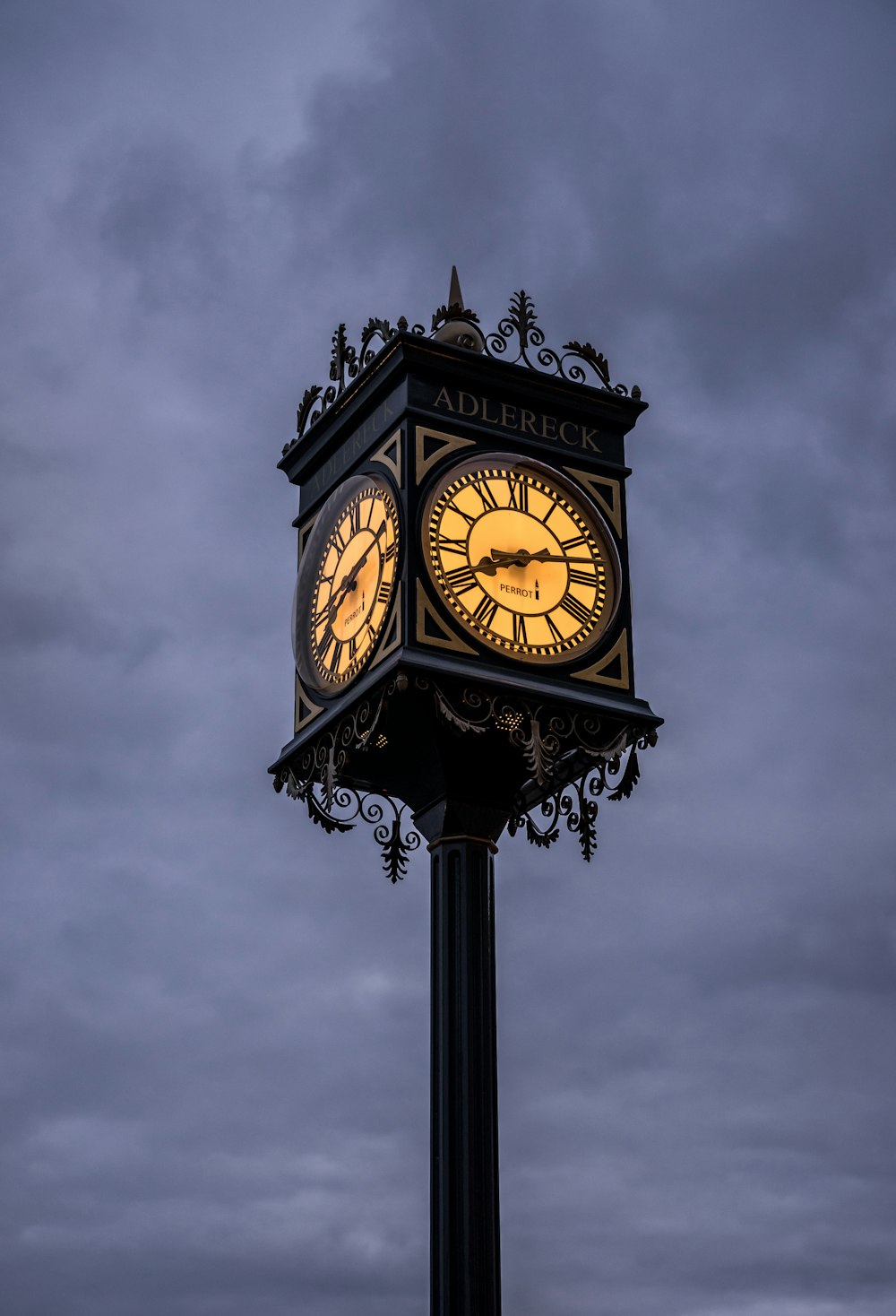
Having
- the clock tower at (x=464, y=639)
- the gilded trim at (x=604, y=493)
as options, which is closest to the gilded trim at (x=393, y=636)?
the clock tower at (x=464, y=639)

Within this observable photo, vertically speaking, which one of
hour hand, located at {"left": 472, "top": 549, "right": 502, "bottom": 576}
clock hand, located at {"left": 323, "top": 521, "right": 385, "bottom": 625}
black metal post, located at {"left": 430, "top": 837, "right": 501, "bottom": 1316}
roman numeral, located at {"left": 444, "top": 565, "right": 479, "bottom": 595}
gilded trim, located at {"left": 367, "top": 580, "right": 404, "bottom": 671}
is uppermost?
clock hand, located at {"left": 323, "top": 521, "right": 385, "bottom": 625}

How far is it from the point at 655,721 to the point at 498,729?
3.83ft

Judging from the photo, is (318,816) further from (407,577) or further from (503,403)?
(503,403)

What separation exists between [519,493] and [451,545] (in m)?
0.86

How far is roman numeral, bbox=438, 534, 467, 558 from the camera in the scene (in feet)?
52.2

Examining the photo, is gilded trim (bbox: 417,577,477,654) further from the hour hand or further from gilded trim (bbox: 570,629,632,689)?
gilded trim (bbox: 570,629,632,689)

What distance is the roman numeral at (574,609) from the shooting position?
16281mm


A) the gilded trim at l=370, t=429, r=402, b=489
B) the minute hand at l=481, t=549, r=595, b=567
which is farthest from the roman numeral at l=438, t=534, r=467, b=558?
the gilded trim at l=370, t=429, r=402, b=489

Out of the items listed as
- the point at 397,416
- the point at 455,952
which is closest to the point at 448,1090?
the point at 455,952

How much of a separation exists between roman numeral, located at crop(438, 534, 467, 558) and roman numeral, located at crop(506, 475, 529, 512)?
626 mm

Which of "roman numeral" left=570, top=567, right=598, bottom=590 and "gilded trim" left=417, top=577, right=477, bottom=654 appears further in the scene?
"roman numeral" left=570, top=567, right=598, bottom=590

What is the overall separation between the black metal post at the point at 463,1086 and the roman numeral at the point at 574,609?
1.74 meters

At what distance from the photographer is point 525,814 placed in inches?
659

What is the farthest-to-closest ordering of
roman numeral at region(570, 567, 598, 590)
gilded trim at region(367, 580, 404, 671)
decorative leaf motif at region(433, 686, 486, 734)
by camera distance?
roman numeral at region(570, 567, 598, 590), gilded trim at region(367, 580, 404, 671), decorative leaf motif at region(433, 686, 486, 734)
